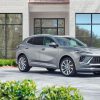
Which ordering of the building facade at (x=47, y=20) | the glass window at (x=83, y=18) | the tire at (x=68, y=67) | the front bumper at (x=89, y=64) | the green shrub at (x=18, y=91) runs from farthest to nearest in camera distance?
the glass window at (x=83, y=18)
the building facade at (x=47, y=20)
the tire at (x=68, y=67)
the front bumper at (x=89, y=64)
the green shrub at (x=18, y=91)

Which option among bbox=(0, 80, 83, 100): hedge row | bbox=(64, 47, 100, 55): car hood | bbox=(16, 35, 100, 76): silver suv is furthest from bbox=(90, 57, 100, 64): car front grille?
bbox=(0, 80, 83, 100): hedge row

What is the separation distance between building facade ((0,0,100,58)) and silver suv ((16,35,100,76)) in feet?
40.2

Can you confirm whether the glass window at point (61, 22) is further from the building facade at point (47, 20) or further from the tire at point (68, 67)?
the tire at point (68, 67)

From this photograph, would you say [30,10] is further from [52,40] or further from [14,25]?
[52,40]

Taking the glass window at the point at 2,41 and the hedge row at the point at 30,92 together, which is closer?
the hedge row at the point at 30,92

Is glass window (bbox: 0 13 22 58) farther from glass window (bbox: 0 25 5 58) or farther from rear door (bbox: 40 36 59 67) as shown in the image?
rear door (bbox: 40 36 59 67)

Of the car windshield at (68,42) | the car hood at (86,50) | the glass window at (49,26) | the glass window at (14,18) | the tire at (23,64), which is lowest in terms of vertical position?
the tire at (23,64)

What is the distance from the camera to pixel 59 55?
1909 cm

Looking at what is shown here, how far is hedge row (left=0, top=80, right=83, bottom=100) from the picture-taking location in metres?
6.38

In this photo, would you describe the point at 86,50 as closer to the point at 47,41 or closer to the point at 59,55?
the point at 59,55

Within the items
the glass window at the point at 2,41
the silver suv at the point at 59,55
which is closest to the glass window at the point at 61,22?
the glass window at the point at 2,41

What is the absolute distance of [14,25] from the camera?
113 feet

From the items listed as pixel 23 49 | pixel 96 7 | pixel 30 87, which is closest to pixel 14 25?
pixel 96 7

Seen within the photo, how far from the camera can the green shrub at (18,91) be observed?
6.55 metres
